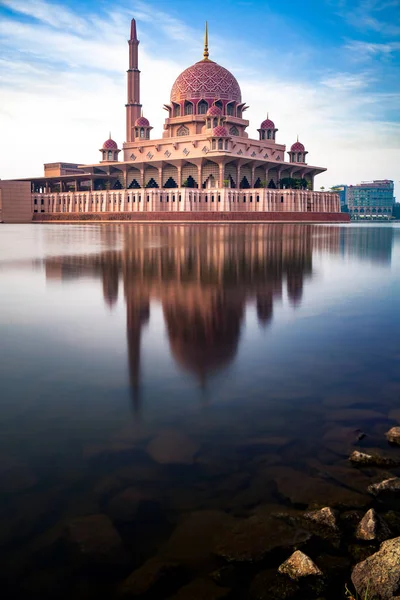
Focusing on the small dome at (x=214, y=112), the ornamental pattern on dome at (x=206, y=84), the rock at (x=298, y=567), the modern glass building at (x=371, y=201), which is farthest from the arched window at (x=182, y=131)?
the modern glass building at (x=371, y=201)

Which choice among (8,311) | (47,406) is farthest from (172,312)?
(47,406)

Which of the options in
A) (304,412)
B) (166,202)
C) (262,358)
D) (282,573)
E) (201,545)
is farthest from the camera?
(166,202)

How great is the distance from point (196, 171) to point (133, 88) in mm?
15026

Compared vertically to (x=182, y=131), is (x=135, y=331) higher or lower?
lower

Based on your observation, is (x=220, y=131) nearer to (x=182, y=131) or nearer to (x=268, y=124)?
(x=182, y=131)

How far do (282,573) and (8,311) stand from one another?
21.5 ft

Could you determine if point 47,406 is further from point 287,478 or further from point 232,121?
point 232,121

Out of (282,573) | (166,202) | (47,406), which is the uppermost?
(166,202)

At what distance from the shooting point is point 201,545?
274cm

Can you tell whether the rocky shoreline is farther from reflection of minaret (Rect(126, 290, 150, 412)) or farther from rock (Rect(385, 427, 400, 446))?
reflection of minaret (Rect(126, 290, 150, 412))

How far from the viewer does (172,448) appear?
3662 mm

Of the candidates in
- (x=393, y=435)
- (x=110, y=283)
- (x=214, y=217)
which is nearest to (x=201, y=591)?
(x=393, y=435)

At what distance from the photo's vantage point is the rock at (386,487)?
3.24m

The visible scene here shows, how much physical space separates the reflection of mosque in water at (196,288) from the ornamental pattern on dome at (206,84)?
48.4 meters
